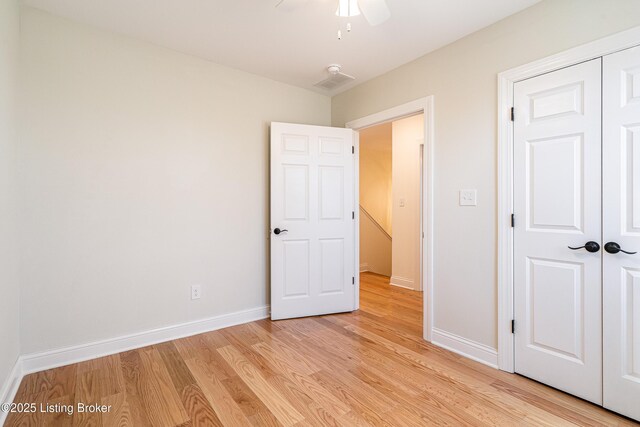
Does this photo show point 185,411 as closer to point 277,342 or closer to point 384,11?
point 277,342

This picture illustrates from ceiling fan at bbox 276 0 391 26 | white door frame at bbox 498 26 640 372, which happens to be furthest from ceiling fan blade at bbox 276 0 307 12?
white door frame at bbox 498 26 640 372

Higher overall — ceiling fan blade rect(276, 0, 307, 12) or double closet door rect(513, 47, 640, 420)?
ceiling fan blade rect(276, 0, 307, 12)

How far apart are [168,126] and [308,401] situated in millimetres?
2421

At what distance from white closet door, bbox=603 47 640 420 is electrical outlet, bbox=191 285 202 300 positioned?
298 cm

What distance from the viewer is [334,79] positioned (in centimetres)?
319

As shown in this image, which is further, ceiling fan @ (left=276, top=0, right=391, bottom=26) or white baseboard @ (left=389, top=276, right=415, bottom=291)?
white baseboard @ (left=389, top=276, right=415, bottom=291)

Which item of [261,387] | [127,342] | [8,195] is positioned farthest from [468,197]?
[8,195]

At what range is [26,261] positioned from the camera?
2.07m

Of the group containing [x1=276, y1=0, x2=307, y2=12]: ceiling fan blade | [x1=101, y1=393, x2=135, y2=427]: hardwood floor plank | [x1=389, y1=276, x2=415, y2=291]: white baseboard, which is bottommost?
[x1=101, y1=393, x2=135, y2=427]: hardwood floor plank

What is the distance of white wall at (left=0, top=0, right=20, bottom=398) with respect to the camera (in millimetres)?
1688

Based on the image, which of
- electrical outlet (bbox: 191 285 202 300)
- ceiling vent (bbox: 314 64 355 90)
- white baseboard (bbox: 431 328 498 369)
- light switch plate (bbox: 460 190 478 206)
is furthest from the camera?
ceiling vent (bbox: 314 64 355 90)

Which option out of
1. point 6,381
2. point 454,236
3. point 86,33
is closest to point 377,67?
point 454,236

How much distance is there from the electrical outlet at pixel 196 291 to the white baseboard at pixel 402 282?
295 cm

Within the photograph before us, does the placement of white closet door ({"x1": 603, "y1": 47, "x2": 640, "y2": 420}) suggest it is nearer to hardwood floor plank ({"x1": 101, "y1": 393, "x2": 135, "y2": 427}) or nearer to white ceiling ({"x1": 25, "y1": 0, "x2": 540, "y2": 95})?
white ceiling ({"x1": 25, "y1": 0, "x2": 540, "y2": 95})
